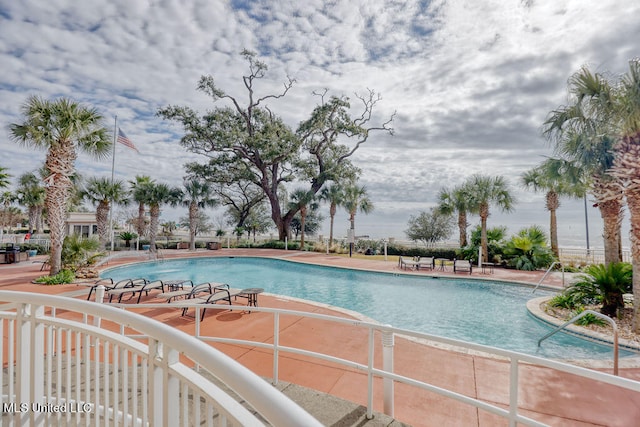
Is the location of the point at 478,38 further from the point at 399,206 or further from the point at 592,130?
the point at 399,206

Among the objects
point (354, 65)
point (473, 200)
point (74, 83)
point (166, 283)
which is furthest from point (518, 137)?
point (74, 83)

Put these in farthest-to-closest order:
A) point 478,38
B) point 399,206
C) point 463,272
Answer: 1. point 399,206
2. point 463,272
3. point 478,38

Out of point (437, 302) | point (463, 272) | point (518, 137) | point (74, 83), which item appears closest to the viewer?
point (437, 302)

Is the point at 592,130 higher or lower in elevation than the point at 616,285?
higher

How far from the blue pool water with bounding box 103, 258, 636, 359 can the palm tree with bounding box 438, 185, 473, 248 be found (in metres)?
6.72

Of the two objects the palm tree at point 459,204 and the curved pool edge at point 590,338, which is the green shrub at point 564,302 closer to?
the curved pool edge at point 590,338

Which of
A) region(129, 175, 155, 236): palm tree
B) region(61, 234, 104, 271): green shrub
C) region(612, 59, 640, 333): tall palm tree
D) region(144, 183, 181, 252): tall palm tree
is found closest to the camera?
region(612, 59, 640, 333): tall palm tree

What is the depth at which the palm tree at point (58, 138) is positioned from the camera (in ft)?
34.7

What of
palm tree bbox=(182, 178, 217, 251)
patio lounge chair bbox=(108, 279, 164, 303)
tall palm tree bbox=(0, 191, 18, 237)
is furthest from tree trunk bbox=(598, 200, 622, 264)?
tall palm tree bbox=(0, 191, 18, 237)

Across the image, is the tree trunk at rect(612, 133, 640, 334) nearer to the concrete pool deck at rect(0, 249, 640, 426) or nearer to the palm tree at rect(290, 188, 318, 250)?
the concrete pool deck at rect(0, 249, 640, 426)

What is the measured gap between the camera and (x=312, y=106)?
27.1m

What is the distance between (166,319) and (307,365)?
393cm

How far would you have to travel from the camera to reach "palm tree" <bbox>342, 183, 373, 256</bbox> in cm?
2442

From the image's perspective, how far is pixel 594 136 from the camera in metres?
7.62
